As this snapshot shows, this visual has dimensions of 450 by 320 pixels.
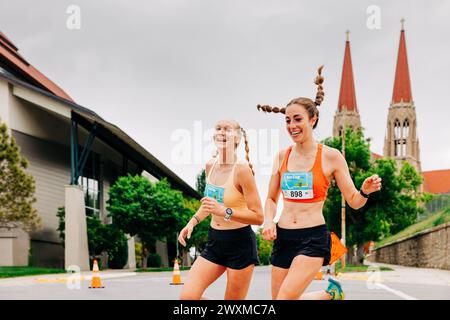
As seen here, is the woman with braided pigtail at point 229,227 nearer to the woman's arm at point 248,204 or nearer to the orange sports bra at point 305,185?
the woman's arm at point 248,204

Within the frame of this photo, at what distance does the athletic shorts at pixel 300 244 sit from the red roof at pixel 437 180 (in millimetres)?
144374

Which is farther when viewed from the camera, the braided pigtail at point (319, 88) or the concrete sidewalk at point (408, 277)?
the concrete sidewalk at point (408, 277)

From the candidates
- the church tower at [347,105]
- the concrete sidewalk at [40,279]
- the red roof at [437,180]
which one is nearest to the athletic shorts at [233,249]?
the concrete sidewalk at [40,279]

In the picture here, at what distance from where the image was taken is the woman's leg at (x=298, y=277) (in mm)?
4289

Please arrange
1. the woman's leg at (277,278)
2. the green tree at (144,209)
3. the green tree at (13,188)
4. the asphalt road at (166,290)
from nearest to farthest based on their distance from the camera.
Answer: the woman's leg at (277,278)
the asphalt road at (166,290)
the green tree at (13,188)
the green tree at (144,209)

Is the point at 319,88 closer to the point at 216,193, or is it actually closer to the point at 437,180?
the point at 216,193

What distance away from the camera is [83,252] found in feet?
135

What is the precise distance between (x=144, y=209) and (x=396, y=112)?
93.3 m

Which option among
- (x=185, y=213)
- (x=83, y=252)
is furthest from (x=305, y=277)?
(x=185, y=213)

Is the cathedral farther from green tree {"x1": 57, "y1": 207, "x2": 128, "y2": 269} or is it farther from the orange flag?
the orange flag

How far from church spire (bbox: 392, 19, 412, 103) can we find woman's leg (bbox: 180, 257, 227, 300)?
396 ft

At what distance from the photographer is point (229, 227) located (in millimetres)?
5129

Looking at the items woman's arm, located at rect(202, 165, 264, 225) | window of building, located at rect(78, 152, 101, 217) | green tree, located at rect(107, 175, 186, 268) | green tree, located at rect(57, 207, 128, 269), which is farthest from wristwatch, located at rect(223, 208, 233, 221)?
window of building, located at rect(78, 152, 101, 217)
